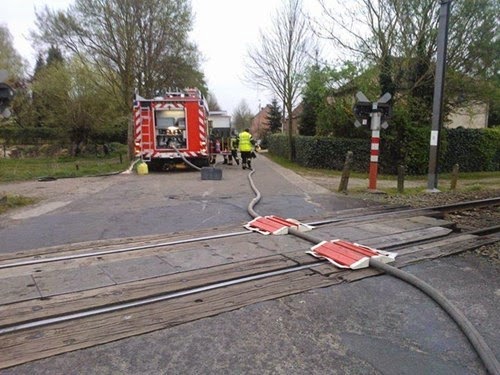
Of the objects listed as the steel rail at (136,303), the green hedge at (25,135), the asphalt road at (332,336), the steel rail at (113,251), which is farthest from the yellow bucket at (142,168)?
the green hedge at (25,135)

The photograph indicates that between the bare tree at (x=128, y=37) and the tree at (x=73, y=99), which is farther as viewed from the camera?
the tree at (x=73, y=99)

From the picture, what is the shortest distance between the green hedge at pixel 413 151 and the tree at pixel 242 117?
172 feet

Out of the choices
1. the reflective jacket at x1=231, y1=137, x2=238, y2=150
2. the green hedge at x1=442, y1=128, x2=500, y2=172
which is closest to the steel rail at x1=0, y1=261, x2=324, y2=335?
the reflective jacket at x1=231, y1=137, x2=238, y2=150

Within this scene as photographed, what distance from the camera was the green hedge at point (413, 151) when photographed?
19453 mm

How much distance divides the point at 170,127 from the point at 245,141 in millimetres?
3305

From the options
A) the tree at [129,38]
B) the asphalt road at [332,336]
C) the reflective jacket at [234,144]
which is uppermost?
the tree at [129,38]

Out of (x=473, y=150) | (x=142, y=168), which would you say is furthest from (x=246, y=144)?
(x=473, y=150)

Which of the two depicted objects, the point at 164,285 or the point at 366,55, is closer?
the point at 164,285

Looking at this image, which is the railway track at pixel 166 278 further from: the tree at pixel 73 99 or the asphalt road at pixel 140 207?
the tree at pixel 73 99

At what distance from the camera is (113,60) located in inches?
914

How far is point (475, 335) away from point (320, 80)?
1911cm

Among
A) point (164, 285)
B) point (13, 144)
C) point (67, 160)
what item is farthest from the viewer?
point (13, 144)

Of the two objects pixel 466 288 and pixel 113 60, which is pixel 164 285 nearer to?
pixel 466 288

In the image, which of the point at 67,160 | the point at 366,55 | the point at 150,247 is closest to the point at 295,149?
the point at 366,55
